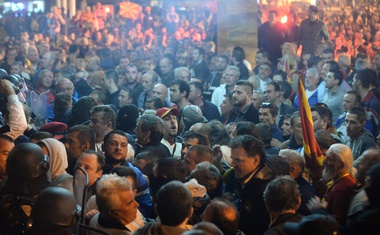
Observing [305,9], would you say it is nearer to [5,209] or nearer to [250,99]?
[250,99]

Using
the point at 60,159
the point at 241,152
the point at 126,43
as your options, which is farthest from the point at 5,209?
the point at 126,43

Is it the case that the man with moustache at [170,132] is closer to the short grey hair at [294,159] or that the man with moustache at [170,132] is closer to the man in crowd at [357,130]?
the man in crowd at [357,130]

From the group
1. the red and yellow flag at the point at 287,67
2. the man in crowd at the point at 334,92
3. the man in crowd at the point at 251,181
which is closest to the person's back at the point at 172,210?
the man in crowd at the point at 251,181

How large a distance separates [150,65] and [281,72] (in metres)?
3.86

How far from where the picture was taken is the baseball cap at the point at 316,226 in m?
4.62

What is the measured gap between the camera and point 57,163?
678cm

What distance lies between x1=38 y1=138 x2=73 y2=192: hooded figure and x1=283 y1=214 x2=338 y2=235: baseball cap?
2420 millimetres

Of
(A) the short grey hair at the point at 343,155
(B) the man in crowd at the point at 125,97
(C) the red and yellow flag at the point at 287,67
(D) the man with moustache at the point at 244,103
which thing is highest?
(A) the short grey hair at the point at 343,155

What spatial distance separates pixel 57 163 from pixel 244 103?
4993 millimetres

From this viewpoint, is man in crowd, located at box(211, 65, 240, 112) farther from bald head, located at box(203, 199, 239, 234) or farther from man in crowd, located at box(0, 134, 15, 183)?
bald head, located at box(203, 199, 239, 234)

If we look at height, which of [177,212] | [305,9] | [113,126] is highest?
[177,212]

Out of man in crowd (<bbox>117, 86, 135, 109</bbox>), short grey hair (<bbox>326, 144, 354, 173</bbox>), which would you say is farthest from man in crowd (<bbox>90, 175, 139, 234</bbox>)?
man in crowd (<bbox>117, 86, 135, 109</bbox>)

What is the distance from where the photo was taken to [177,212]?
502cm

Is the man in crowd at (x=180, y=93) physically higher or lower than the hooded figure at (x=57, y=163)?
lower
